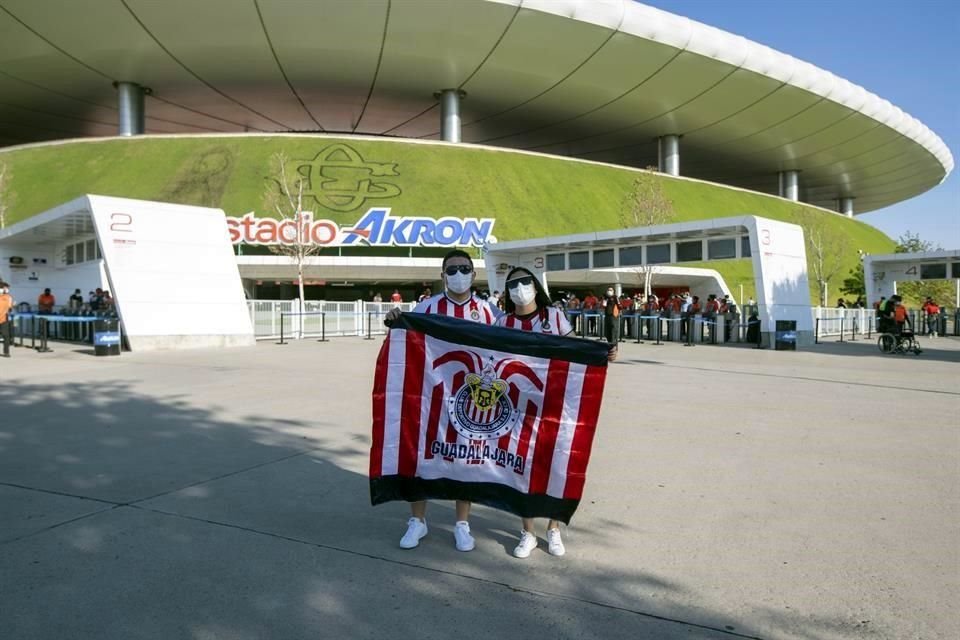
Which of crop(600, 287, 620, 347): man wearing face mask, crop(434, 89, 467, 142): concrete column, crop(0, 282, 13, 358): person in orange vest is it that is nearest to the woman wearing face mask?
crop(600, 287, 620, 347): man wearing face mask

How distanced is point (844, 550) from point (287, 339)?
71.4 ft

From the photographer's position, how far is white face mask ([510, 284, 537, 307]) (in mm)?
4160

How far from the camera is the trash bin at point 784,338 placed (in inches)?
782

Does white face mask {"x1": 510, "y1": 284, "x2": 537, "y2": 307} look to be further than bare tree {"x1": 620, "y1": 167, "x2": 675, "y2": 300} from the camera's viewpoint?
No

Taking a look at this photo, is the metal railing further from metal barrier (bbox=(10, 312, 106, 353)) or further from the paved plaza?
the paved plaza

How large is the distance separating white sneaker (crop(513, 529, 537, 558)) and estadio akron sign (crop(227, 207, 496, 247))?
36566 mm

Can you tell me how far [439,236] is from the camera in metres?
41.7

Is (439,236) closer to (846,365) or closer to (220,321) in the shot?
(220,321)

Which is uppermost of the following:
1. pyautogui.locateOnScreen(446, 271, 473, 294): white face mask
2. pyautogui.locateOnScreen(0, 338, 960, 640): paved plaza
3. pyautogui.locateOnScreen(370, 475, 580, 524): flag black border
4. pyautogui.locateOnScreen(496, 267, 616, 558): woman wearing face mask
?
pyautogui.locateOnScreen(446, 271, 473, 294): white face mask

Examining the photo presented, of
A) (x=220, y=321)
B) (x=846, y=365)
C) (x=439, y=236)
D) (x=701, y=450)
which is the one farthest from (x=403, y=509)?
(x=439, y=236)

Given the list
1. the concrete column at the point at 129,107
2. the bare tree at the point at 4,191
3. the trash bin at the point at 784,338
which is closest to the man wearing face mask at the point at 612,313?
the trash bin at the point at 784,338

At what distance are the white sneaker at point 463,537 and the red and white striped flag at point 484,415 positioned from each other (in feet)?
0.57

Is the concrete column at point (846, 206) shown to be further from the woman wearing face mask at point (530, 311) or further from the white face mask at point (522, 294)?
the white face mask at point (522, 294)

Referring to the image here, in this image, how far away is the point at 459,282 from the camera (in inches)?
168
